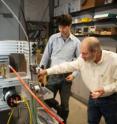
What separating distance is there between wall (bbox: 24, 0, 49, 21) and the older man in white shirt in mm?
3106

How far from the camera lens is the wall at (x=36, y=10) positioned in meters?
4.71

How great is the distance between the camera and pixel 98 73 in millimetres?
1757

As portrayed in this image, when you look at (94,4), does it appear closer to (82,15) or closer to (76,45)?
(82,15)

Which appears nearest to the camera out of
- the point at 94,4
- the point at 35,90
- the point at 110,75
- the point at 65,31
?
the point at 35,90

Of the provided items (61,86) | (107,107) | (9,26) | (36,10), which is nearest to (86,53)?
(107,107)

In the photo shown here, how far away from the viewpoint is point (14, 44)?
42.9 inches

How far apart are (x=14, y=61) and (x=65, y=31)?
1.03 metres

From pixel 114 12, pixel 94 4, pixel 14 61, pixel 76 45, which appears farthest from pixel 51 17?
pixel 14 61

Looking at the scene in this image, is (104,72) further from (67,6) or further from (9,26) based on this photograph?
(9,26)

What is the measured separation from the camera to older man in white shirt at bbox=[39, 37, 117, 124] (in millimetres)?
1601

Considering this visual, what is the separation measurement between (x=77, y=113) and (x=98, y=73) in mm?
1530

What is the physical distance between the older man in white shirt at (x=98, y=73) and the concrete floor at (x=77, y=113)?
90 cm

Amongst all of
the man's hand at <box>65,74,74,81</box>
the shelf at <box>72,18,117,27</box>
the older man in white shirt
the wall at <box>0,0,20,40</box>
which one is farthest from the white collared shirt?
the wall at <box>0,0,20,40</box>

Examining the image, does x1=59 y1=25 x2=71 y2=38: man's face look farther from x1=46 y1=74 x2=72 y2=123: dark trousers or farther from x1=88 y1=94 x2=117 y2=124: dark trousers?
x1=88 y1=94 x2=117 y2=124: dark trousers
